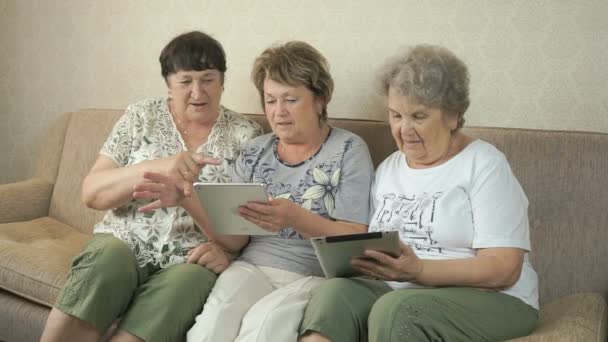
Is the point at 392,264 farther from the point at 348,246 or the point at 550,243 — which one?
the point at 550,243

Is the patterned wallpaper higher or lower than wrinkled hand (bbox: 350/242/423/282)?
higher

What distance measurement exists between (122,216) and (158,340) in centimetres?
56

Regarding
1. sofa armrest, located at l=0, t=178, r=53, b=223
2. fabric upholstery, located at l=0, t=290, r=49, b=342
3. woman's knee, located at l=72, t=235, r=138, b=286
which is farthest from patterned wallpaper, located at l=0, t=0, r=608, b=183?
fabric upholstery, located at l=0, t=290, r=49, b=342

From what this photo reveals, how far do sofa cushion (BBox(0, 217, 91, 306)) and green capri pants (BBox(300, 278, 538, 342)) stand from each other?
89 centimetres

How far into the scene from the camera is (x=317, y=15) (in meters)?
2.73

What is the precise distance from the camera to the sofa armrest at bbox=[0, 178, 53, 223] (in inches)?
112

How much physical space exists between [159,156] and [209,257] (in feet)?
1.38

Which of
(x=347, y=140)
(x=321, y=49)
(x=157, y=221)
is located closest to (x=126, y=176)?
(x=157, y=221)

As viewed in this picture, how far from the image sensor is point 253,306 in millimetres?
1917

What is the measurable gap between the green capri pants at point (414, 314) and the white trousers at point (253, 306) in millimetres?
56

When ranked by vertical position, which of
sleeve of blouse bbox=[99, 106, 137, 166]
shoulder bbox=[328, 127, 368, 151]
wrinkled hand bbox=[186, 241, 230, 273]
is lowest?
wrinkled hand bbox=[186, 241, 230, 273]

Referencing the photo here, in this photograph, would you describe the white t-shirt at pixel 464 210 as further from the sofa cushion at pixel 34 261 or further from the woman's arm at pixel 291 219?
the sofa cushion at pixel 34 261

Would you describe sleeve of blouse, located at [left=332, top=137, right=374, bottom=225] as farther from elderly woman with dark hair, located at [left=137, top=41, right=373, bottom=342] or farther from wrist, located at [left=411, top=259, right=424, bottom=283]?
wrist, located at [left=411, top=259, right=424, bottom=283]

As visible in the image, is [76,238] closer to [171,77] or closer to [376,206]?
[171,77]
